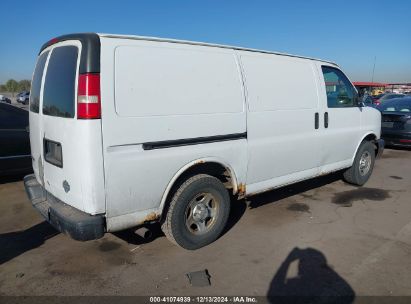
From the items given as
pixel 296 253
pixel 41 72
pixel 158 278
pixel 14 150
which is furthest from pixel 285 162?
pixel 14 150

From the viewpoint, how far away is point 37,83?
13.5ft

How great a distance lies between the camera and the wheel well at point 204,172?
3.82m

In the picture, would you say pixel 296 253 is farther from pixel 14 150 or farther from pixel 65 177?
pixel 14 150

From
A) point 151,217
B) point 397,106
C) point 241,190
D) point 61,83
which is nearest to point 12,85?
point 397,106

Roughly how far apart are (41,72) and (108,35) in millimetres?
1166

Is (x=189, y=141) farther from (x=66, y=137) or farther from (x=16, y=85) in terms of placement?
(x=16, y=85)

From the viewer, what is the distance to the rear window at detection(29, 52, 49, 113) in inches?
158

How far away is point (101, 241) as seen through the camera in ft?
14.2

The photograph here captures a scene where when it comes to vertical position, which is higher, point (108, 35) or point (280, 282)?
point (108, 35)

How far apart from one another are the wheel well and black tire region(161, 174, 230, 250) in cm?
5

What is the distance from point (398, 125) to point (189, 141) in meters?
8.27

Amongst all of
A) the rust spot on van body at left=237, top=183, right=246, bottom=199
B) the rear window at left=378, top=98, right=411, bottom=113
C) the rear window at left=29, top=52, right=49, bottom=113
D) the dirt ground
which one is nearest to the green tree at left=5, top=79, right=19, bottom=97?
the rear window at left=378, top=98, right=411, bottom=113

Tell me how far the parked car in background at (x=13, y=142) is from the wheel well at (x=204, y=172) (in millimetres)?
3855

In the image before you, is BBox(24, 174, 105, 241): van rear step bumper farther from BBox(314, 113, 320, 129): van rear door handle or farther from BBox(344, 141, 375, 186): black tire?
BBox(344, 141, 375, 186): black tire
